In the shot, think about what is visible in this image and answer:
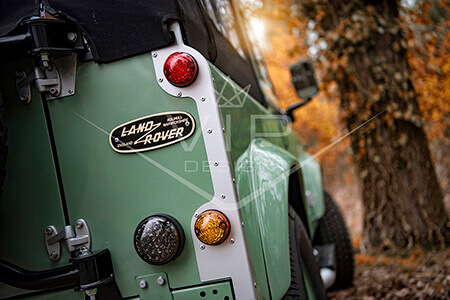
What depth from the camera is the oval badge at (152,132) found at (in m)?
1.73

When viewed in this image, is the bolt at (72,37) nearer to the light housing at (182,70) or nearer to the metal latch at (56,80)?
the metal latch at (56,80)

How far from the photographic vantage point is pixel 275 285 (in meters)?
1.82

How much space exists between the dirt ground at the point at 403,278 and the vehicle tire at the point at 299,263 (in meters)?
1.49

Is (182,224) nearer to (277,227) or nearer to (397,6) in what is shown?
(277,227)

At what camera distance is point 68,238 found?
5.89ft

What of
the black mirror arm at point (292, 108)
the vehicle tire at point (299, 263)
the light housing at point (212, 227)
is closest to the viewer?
the light housing at point (212, 227)

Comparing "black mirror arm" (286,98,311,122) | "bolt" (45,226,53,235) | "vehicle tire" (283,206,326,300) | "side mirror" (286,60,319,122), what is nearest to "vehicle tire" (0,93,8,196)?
"bolt" (45,226,53,235)

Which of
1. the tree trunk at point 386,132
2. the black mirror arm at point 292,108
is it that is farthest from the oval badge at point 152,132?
the tree trunk at point 386,132

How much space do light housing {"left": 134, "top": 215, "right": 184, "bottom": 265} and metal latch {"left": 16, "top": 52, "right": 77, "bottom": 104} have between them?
0.66m

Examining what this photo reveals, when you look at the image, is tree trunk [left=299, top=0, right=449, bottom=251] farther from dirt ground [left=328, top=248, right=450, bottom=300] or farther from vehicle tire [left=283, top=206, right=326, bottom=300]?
vehicle tire [left=283, top=206, right=326, bottom=300]

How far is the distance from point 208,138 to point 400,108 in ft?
12.7

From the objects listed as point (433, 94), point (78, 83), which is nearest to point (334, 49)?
point (433, 94)

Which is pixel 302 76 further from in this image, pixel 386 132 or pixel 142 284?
pixel 142 284

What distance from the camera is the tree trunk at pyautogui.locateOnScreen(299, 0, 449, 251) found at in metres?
4.86
